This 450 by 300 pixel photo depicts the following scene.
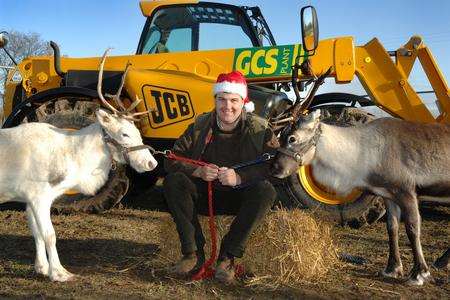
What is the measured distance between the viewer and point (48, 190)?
4629mm

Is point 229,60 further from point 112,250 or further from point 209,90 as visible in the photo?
point 112,250

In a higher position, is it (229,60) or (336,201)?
(229,60)

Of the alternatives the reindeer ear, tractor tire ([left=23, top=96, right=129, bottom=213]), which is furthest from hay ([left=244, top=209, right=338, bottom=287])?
tractor tire ([left=23, top=96, right=129, bottom=213])

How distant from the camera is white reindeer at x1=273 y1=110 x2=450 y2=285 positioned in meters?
4.76

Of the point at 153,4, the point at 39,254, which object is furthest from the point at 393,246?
the point at 153,4

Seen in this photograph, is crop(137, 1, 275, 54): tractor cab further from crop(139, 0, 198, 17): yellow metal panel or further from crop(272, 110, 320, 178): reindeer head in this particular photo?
crop(272, 110, 320, 178): reindeer head

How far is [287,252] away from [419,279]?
3.76 feet

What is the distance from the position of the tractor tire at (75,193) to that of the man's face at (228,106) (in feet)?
8.47

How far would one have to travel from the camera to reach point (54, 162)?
15.3 ft

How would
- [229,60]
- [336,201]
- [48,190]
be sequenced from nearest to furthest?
[48,190]
[336,201]
[229,60]

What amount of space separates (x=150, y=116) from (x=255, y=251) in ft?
8.81

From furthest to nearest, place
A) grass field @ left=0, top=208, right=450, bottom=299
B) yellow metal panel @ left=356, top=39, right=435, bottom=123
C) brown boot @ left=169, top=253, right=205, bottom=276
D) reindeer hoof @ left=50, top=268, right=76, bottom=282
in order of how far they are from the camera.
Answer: yellow metal panel @ left=356, top=39, right=435, bottom=123 < brown boot @ left=169, top=253, right=205, bottom=276 < reindeer hoof @ left=50, top=268, right=76, bottom=282 < grass field @ left=0, top=208, right=450, bottom=299

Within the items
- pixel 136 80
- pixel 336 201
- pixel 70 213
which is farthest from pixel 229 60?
pixel 70 213

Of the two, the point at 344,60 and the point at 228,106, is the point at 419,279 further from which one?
the point at 344,60
